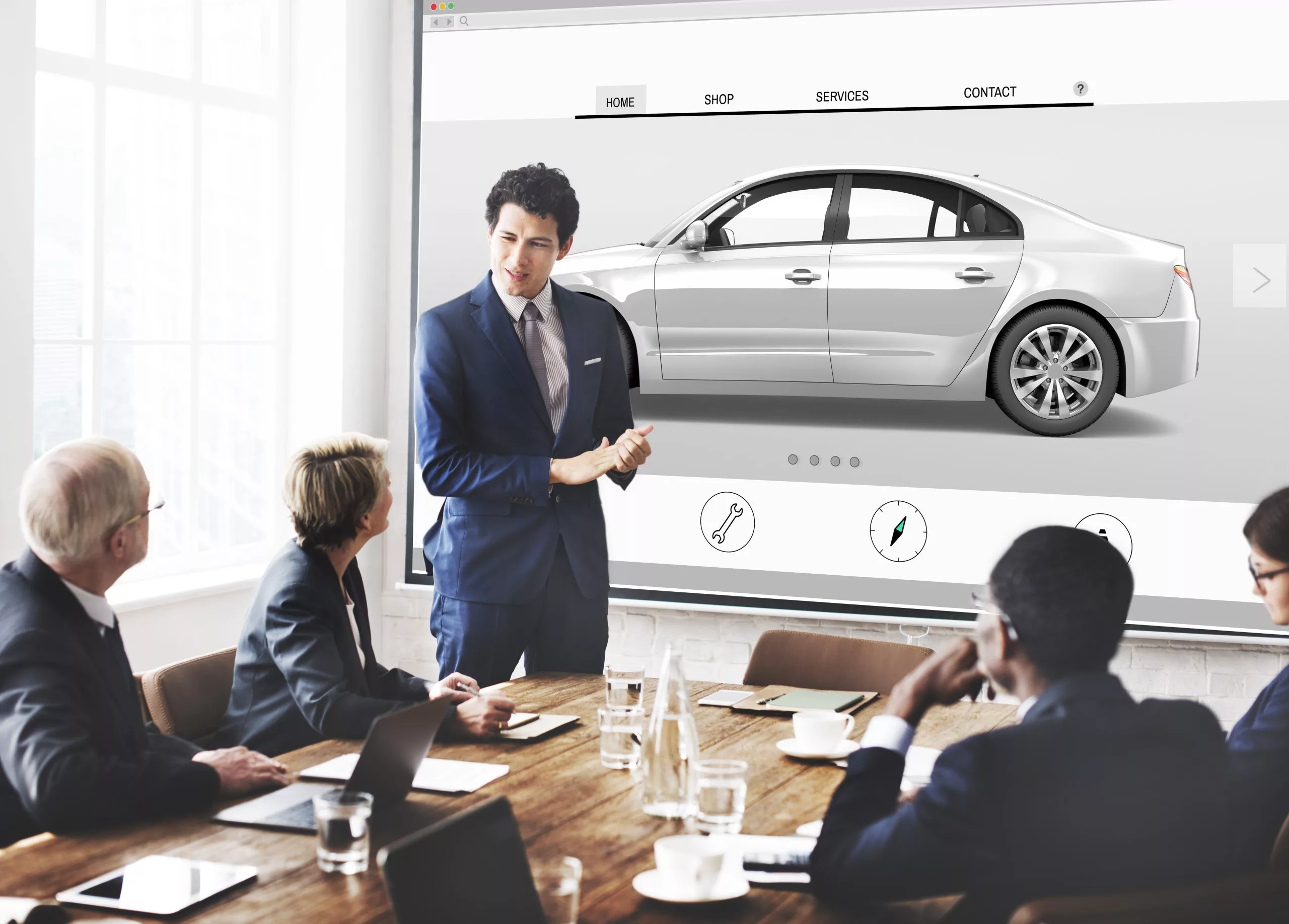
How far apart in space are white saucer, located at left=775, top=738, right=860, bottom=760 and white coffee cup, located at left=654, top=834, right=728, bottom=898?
0.75 meters

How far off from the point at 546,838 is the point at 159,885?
0.52 metres

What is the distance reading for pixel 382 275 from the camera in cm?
494

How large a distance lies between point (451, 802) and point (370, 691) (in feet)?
2.32

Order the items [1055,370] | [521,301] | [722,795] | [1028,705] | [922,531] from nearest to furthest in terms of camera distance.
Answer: [1028,705]
[722,795]
[521,301]
[1055,370]
[922,531]

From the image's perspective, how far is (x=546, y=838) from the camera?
188cm

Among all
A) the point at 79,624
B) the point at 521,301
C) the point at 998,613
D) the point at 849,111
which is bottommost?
the point at 79,624

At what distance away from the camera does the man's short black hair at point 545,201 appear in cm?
406

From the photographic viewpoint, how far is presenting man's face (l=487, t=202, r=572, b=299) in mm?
3877

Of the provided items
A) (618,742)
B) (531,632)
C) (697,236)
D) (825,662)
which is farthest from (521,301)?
(618,742)

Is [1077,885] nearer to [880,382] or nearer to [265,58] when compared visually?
[880,382]

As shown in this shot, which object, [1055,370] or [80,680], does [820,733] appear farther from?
[1055,370]

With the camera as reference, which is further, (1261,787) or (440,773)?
(440,773)

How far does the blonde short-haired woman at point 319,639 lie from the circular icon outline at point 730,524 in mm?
1938

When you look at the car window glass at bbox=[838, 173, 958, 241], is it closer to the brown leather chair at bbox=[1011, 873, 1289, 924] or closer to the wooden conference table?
the wooden conference table
